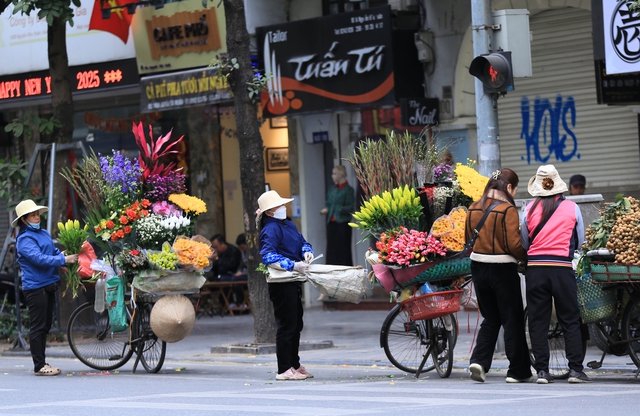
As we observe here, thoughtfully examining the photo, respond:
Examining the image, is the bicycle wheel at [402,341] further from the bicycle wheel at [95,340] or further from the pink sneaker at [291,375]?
the bicycle wheel at [95,340]

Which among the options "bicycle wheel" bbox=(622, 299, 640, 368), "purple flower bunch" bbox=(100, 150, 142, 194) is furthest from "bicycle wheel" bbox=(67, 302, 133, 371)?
"bicycle wheel" bbox=(622, 299, 640, 368)

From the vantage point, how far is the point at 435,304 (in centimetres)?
1085

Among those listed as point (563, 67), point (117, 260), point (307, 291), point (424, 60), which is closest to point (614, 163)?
point (563, 67)

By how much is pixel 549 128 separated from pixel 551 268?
301 inches

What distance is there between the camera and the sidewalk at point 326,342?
12.7m

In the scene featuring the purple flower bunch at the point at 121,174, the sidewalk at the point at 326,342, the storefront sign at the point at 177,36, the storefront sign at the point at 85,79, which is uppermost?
the storefront sign at the point at 177,36

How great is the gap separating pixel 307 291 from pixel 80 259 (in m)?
7.81

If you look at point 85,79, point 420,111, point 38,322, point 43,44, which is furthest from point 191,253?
point 43,44

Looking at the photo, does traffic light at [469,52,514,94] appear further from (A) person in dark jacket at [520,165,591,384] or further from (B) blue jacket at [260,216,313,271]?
(B) blue jacket at [260,216,313,271]

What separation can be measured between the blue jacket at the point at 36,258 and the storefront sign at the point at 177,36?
24.3 ft

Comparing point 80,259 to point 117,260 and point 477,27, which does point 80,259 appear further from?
point 477,27

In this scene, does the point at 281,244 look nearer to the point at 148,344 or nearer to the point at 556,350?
the point at 148,344

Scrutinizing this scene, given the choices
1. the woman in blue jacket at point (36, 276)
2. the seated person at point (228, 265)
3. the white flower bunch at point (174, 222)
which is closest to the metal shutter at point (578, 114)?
the seated person at point (228, 265)

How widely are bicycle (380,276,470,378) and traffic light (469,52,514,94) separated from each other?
2.25m
